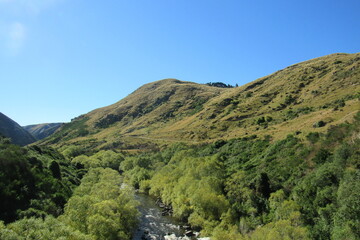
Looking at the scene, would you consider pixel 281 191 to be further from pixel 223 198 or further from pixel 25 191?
pixel 25 191

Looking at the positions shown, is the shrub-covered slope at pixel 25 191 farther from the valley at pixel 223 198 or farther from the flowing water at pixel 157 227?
the flowing water at pixel 157 227

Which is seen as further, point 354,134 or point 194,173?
point 194,173

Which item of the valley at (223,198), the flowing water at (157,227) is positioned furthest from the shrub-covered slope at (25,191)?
the flowing water at (157,227)

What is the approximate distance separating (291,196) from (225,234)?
1657 centimetres

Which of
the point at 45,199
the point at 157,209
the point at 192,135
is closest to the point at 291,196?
the point at 157,209

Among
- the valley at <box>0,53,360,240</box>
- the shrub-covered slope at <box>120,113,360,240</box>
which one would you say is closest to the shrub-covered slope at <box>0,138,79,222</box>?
the valley at <box>0,53,360,240</box>

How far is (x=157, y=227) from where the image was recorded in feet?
191

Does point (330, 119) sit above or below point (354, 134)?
above

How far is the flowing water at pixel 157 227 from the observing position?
52281mm

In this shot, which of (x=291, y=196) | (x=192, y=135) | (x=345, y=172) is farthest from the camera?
(x=192, y=135)

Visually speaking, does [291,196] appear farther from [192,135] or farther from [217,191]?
[192,135]

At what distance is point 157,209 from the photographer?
7319cm

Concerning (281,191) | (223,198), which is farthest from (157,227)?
(281,191)

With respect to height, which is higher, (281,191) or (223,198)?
(281,191)
